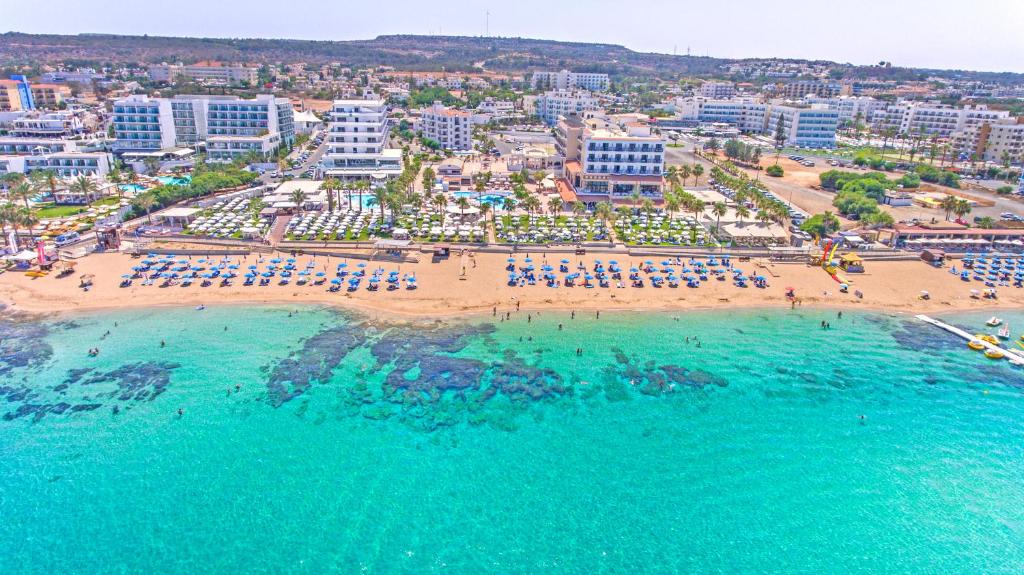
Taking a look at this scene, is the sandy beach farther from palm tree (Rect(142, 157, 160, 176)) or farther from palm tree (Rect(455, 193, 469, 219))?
palm tree (Rect(142, 157, 160, 176))

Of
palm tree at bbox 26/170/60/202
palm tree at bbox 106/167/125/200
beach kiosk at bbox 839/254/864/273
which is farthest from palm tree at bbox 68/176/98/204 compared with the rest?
beach kiosk at bbox 839/254/864/273

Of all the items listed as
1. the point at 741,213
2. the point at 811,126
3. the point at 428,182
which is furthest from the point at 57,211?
the point at 811,126

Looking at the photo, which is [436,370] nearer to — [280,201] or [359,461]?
[359,461]

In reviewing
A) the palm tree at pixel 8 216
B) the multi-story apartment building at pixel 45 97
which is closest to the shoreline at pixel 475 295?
the palm tree at pixel 8 216

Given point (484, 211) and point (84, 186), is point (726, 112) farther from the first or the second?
point (84, 186)

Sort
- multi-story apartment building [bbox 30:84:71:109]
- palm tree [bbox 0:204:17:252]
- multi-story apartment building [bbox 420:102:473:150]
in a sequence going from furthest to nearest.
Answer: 1. multi-story apartment building [bbox 30:84:71:109]
2. multi-story apartment building [bbox 420:102:473:150]
3. palm tree [bbox 0:204:17:252]
